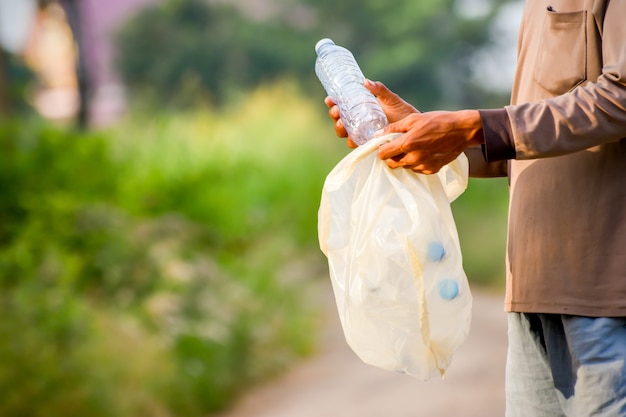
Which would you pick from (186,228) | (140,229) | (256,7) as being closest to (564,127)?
(140,229)

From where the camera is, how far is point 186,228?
27.3 ft

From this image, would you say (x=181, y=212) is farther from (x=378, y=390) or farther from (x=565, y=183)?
(x=565, y=183)

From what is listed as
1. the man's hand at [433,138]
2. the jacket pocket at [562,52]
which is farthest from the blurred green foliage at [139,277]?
the jacket pocket at [562,52]

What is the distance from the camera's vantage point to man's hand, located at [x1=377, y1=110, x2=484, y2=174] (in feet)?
6.73

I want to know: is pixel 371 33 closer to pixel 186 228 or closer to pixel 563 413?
pixel 186 228

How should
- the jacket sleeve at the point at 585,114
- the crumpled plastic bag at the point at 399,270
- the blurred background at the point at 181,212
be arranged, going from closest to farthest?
the jacket sleeve at the point at 585,114, the crumpled plastic bag at the point at 399,270, the blurred background at the point at 181,212

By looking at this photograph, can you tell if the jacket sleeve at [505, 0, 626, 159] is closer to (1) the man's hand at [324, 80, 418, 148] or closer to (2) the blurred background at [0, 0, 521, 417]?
(1) the man's hand at [324, 80, 418, 148]

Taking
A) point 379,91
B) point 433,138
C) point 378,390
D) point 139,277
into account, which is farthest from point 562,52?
point 378,390

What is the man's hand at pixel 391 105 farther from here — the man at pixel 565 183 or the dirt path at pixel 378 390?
the dirt path at pixel 378 390

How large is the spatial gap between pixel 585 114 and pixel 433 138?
32cm

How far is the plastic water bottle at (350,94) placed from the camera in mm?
2389

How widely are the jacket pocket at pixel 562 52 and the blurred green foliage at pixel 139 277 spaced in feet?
12.0

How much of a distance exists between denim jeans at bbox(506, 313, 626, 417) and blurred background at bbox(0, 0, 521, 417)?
3385 mm

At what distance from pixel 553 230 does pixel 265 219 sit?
26.6 feet
